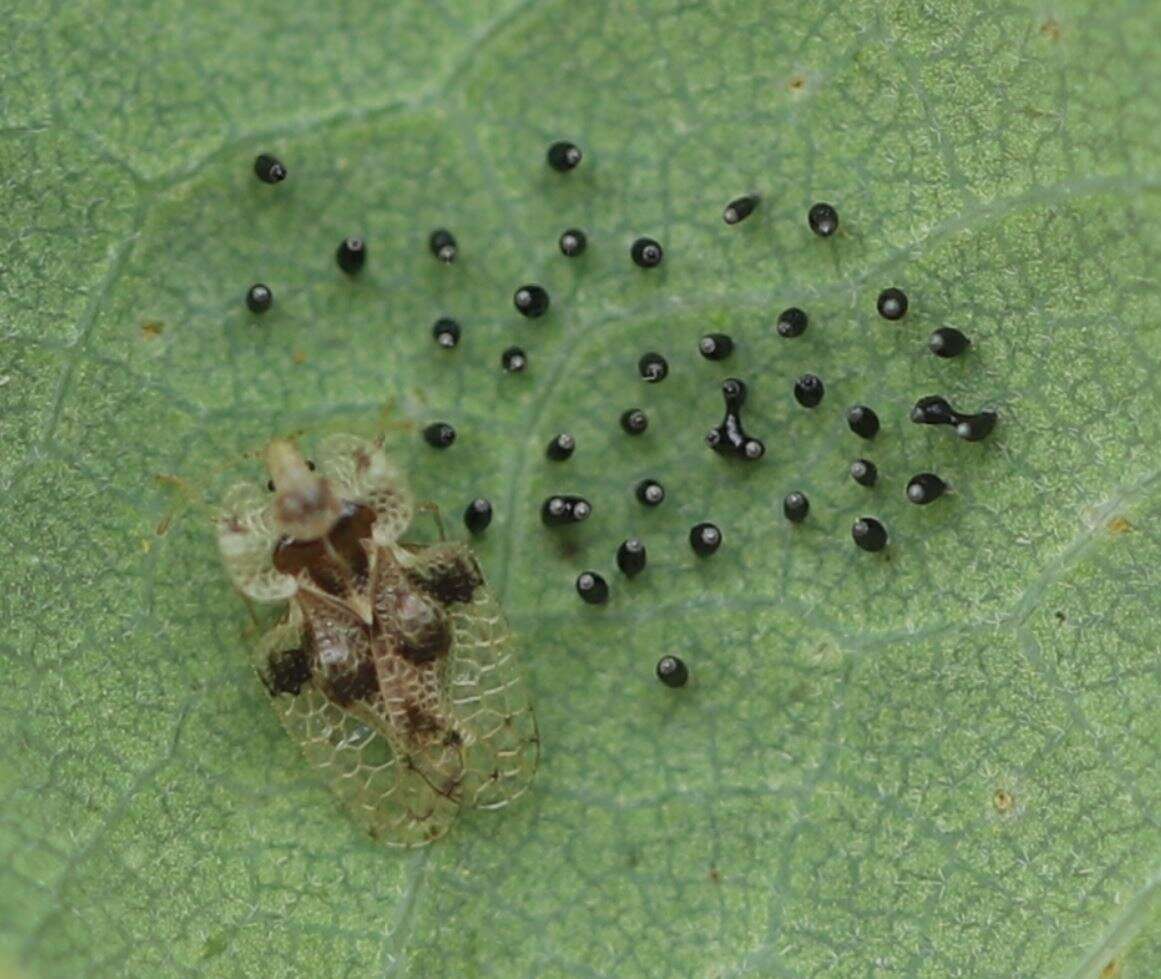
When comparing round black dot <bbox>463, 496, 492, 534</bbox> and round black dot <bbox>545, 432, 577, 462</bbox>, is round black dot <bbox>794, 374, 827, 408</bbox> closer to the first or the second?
round black dot <bbox>545, 432, 577, 462</bbox>

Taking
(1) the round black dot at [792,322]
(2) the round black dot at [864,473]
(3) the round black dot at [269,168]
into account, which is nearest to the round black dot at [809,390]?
(1) the round black dot at [792,322]

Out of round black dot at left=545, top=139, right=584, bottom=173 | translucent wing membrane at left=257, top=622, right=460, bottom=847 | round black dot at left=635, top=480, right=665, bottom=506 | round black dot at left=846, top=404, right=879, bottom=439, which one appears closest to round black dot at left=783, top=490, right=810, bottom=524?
round black dot at left=846, top=404, right=879, bottom=439

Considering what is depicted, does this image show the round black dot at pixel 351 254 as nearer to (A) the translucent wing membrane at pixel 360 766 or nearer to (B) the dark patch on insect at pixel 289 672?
(A) the translucent wing membrane at pixel 360 766

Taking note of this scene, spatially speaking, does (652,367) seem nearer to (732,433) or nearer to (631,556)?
(732,433)

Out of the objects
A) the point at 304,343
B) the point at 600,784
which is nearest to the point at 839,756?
the point at 600,784

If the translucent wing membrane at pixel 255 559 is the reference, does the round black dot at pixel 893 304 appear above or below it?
above

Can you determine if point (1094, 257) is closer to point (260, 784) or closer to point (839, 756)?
point (839, 756)
